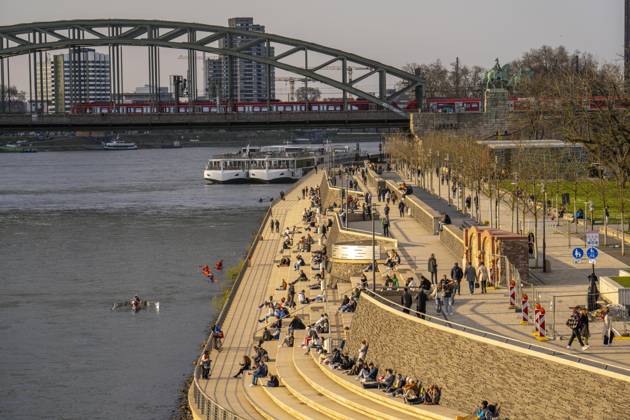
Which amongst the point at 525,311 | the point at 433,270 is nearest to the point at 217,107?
the point at 433,270

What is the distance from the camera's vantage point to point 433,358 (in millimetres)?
25688

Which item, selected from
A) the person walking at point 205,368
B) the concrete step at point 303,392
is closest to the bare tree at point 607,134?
the concrete step at point 303,392

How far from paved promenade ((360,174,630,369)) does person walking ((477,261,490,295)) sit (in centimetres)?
20

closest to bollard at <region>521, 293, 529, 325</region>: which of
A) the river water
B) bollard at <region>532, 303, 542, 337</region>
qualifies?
bollard at <region>532, 303, 542, 337</region>

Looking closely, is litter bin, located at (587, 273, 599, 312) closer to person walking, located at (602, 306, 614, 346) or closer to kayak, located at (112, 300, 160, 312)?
person walking, located at (602, 306, 614, 346)

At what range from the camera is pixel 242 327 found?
3897cm

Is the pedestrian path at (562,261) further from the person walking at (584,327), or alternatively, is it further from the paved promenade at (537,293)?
the person walking at (584,327)

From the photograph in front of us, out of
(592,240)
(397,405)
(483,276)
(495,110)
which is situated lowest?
(397,405)

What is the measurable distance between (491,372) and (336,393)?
3836 millimetres

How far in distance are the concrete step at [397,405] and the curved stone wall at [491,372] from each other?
0.44 meters

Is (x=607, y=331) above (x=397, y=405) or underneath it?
above

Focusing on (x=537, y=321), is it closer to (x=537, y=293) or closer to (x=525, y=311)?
(x=525, y=311)

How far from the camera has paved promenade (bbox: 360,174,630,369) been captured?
24.4 metres

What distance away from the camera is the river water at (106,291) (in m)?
35.7
